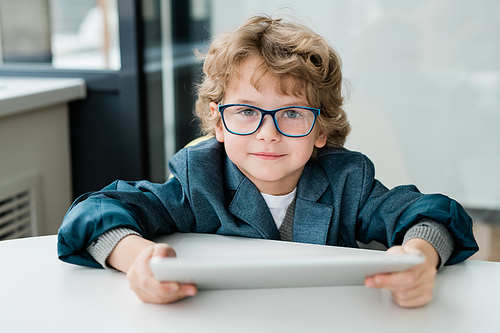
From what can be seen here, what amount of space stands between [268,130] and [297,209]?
8.0 inches

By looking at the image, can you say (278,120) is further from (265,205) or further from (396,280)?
(396,280)

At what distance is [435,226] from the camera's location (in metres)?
0.82

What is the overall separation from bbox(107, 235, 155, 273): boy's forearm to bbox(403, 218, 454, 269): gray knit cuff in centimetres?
44

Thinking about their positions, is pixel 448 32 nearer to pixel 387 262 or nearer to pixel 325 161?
pixel 325 161

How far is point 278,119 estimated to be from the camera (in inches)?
38.2

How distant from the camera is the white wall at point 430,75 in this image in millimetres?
1806

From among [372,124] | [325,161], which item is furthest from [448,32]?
[325,161]

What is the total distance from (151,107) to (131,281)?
1.56m

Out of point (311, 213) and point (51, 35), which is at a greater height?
point (51, 35)

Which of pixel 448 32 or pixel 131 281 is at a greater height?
pixel 448 32

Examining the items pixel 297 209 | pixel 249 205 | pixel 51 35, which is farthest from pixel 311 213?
pixel 51 35

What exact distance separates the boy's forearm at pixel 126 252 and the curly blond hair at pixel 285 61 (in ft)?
1.34

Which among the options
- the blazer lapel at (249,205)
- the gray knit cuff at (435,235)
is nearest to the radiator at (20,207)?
the blazer lapel at (249,205)

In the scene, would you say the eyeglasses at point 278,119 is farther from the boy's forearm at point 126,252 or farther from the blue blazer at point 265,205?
the boy's forearm at point 126,252
